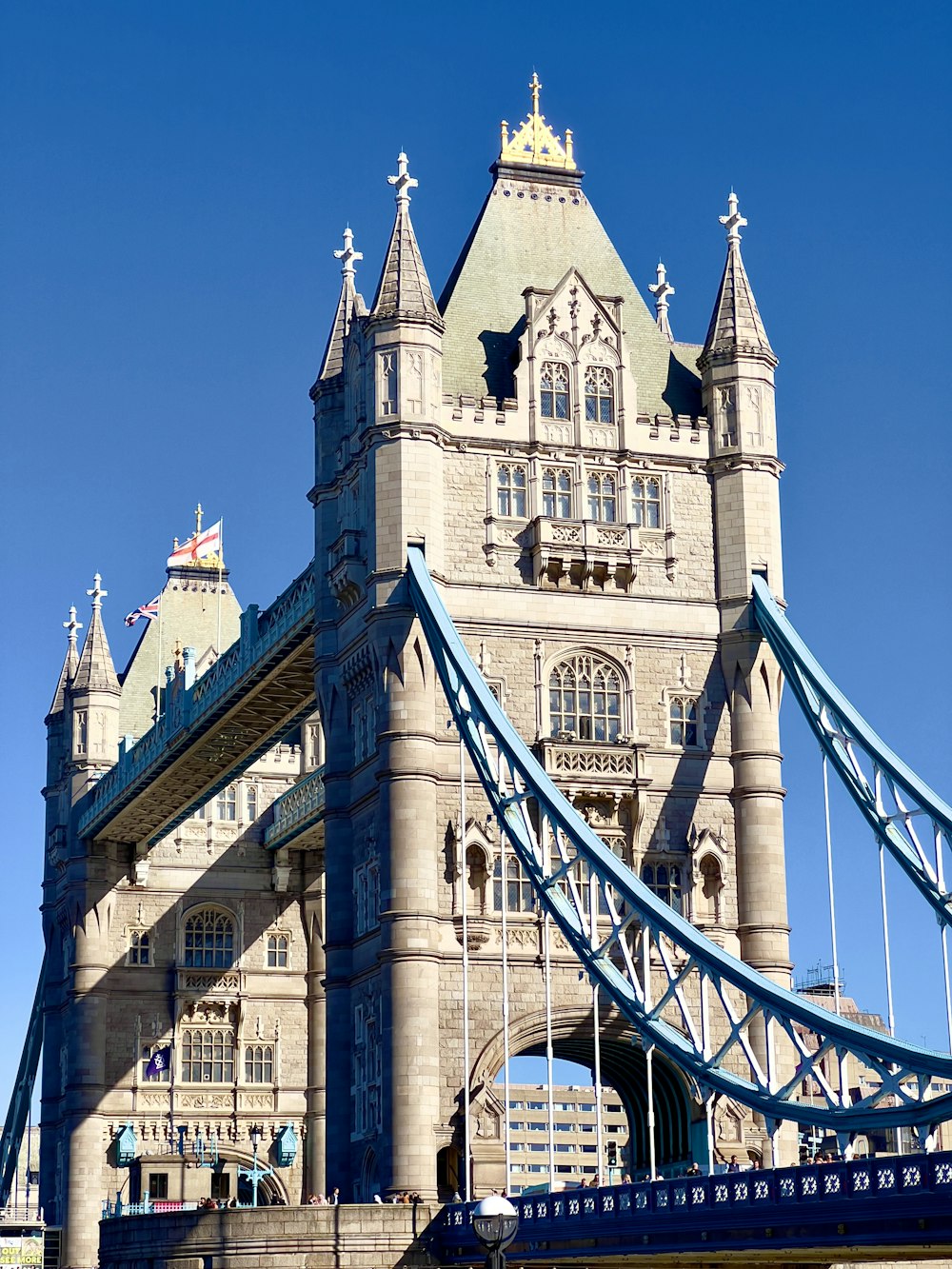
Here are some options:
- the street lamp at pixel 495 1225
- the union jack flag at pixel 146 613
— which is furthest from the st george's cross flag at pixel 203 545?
the street lamp at pixel 495 1225

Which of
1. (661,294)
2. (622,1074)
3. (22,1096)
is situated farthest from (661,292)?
(22,1096)

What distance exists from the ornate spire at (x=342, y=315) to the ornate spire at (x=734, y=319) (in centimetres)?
946

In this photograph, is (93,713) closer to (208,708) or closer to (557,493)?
(208,708)

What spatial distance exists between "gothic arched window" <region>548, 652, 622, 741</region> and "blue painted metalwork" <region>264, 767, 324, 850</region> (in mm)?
20051

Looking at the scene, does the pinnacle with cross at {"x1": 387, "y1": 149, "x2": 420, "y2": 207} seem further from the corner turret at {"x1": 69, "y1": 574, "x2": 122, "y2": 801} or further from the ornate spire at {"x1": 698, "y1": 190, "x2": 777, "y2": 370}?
the corner turret at {"x1": 69, "y1": 574, "x2": 122, "y2": 801}

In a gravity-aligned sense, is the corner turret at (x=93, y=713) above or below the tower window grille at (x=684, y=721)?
above

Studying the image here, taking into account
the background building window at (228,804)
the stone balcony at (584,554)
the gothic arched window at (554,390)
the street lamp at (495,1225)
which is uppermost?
the gothic arched window at (554,390)

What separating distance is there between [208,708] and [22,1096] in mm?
31658

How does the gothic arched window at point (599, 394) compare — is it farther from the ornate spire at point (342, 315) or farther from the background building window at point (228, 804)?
the background building window at point (228, 804)

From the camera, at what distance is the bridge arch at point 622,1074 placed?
53750 millimetres

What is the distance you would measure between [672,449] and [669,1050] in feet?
60.0

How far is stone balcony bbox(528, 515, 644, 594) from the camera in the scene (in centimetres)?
5731

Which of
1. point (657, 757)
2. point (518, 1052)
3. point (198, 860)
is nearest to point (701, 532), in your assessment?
point (657, 757)

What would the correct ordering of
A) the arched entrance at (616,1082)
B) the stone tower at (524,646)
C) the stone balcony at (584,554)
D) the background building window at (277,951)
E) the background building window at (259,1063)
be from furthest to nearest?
the background building window at (277,951) → the background building window at (259,1063) → the stone balcony at (584,554) → the stone tower at (524,646) → the arched entrance at (616,1082)
